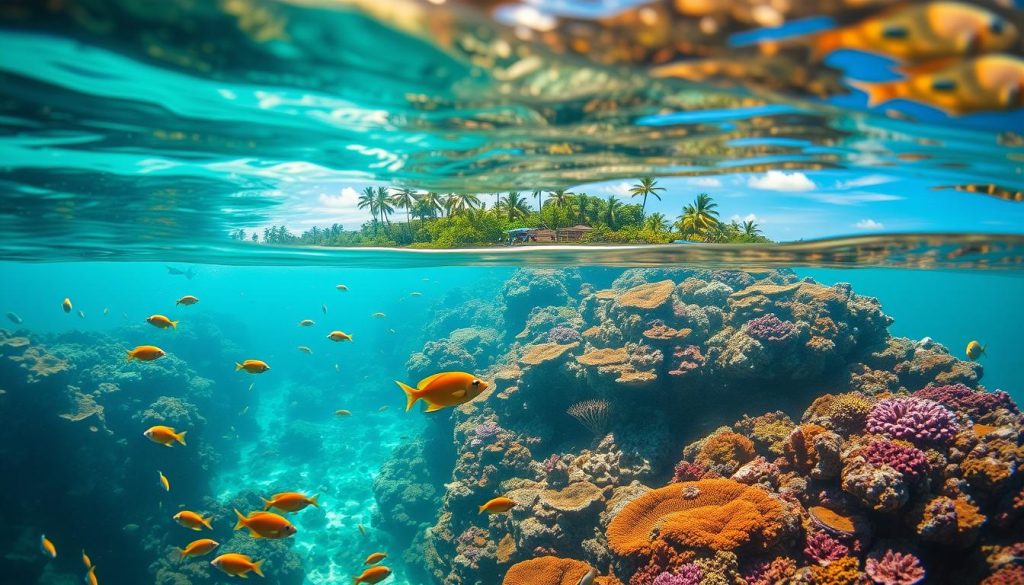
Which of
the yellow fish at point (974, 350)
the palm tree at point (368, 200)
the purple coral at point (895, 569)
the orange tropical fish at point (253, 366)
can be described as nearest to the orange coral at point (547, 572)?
the purple coral at point (895, 569)

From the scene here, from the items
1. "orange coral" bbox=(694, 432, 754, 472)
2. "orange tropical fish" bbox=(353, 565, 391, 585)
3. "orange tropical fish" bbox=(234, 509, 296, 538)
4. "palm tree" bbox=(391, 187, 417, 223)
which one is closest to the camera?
"orange tropical fish" bbox=(234, 509, 296, 538)

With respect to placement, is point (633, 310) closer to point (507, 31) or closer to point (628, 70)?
point (628, 70)

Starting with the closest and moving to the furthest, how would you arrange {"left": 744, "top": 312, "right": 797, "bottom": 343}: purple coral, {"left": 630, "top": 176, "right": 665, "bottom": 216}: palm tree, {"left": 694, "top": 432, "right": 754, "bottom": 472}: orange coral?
{"left": 694, "top": 432, "right": 754, "bottom": 472}: orange coral → {"left": 630, "top": 176, "right": 665, "bottom": 216}: palm tree → {"left": 744, "top": 312, "right": 797, "bottom": 343}: purple coral

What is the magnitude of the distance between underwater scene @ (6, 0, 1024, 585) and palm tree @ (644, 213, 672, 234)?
104mm

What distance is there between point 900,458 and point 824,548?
1.75 meters

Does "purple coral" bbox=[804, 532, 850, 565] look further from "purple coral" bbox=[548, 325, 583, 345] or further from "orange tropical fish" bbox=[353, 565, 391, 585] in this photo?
"purple coral" bbox=[548, 325, 583, 345]

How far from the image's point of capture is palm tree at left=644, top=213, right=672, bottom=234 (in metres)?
12.2

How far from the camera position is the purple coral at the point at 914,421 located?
271 inches

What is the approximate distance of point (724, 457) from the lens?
352 inches

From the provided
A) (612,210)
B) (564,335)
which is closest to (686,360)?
(612,210)

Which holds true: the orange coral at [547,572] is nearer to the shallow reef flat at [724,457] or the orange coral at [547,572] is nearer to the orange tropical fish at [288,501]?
the shallow reef flat at [724,457]

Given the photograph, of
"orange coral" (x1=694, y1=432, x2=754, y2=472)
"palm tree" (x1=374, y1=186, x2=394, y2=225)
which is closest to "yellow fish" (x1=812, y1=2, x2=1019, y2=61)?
"orange coral" (x1=694, y1=432, x2=754, y2=472)

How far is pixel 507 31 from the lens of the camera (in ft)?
14.7

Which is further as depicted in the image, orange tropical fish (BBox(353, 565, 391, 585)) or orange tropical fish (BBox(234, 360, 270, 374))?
orange tropical fish (BBox(234, 360, 270, 374))
